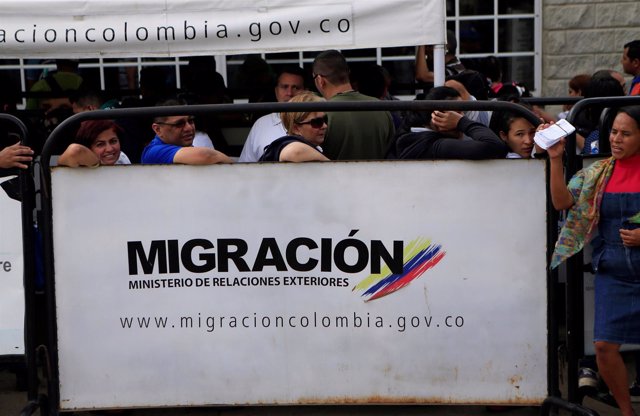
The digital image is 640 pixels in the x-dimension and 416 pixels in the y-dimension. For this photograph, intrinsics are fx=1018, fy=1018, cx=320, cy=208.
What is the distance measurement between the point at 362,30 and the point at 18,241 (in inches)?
97.0

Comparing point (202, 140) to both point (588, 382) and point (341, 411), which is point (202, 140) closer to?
point (341, 411)

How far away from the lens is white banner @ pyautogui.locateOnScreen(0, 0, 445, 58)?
6.27m

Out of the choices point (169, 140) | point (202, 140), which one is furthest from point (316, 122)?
point (202, 140)

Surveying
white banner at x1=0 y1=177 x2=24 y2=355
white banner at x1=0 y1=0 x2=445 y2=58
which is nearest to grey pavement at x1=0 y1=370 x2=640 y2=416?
white banner at x1=0 y1=177 x2=24 y2=355

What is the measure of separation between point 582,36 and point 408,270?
23.6 ft

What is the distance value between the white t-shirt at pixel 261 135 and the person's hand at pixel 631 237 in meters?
2.46

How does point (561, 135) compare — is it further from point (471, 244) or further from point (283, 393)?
point (283, 393)

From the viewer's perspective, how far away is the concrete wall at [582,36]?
11.2m

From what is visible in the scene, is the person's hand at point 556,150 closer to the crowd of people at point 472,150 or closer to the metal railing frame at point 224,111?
the crowd of people at point 472,150

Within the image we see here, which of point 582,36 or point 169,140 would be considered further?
point 582,36

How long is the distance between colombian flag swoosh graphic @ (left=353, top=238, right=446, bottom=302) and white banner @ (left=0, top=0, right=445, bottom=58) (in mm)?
1829

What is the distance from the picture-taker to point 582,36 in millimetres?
11281

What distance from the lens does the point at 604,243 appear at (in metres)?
4.88

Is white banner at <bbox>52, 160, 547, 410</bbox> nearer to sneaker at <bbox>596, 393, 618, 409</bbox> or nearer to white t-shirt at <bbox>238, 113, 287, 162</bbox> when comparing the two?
sneaker at <bbox>596, 393, 618, 409</bbox>
